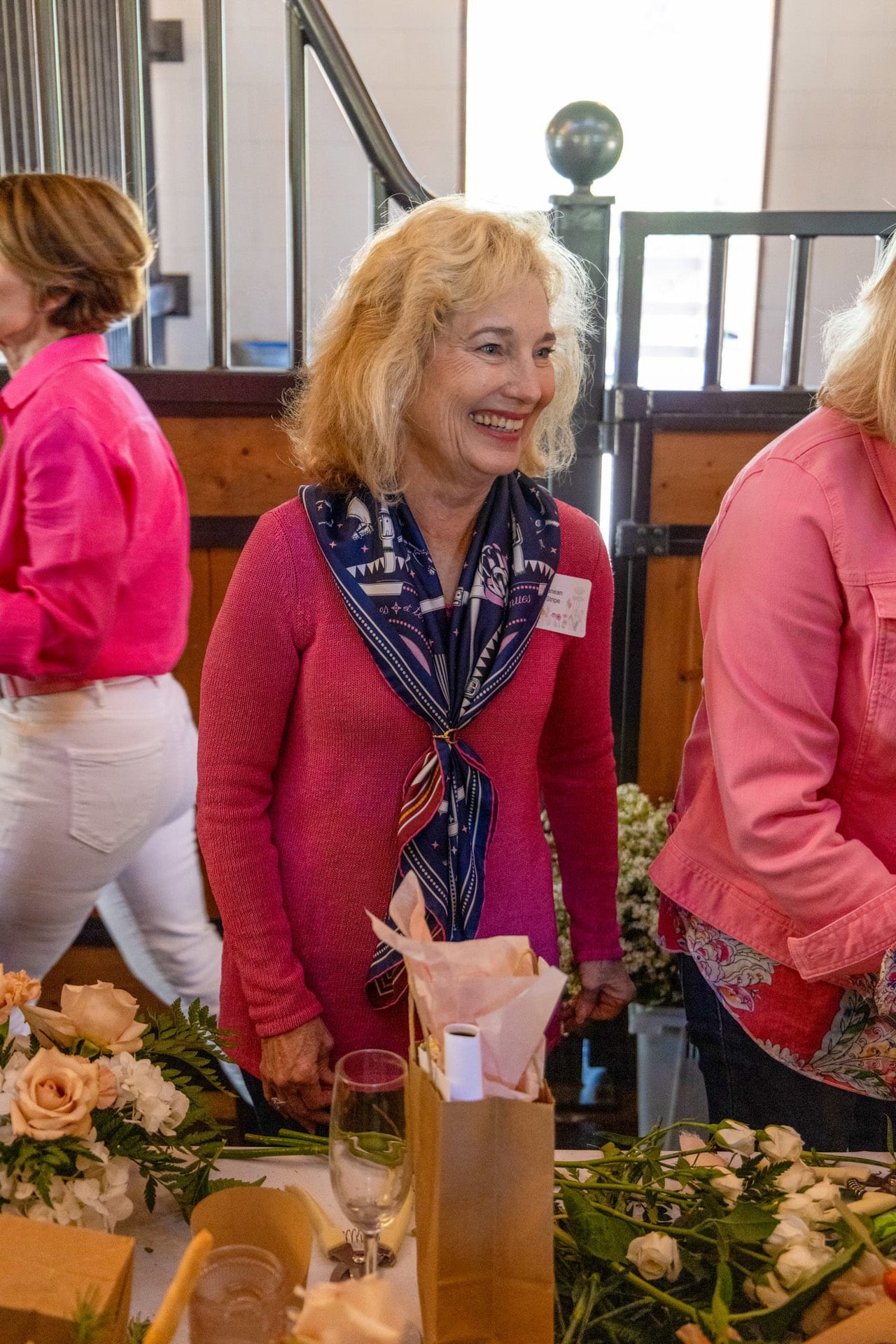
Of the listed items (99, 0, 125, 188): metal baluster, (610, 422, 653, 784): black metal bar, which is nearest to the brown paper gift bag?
(610, 422, 653, 784): black metal bar

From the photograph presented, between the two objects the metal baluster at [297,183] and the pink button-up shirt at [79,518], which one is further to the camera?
the metal baluster at [297,183]

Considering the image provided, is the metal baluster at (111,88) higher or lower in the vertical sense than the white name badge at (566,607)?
higher

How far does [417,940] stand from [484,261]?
0.81 meters

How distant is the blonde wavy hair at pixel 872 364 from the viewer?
1.19m

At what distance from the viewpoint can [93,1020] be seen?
0.91 m

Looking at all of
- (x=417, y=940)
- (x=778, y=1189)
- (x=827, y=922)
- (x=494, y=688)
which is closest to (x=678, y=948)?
(x=827, y=922)

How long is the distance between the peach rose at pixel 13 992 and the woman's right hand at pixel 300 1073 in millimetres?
427

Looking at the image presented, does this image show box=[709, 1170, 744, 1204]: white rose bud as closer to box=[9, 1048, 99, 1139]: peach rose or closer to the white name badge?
box=[9, 1048, 99, 1139]: peach rose

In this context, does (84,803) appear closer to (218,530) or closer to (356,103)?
(218,530)

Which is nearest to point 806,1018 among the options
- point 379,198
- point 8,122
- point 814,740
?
point 814,740

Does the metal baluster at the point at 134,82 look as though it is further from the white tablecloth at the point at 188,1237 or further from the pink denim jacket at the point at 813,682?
the white tablecloth at the point at 188,1237

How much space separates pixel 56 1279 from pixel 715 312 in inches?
87.9

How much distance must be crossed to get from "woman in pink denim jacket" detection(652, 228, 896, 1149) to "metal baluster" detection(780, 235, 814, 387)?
1264mm

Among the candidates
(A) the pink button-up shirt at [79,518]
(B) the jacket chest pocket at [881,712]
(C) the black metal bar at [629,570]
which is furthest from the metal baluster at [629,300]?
(B) the jacket chest pocket at [881,712]
